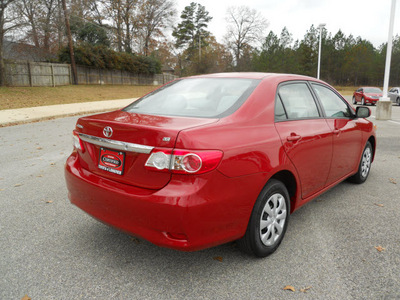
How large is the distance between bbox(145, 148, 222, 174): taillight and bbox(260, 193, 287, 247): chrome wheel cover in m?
0.75

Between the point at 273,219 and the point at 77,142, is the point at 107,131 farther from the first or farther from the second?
the point at 273,219

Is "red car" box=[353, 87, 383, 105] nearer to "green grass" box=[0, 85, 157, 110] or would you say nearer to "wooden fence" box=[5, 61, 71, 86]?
"green grass" box=[0, 85, 157, 110]

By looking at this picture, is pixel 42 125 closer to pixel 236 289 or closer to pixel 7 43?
pixel 236 289

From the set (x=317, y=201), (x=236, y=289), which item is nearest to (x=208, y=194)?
(x=236, y=289)

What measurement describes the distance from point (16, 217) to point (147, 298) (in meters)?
2.21

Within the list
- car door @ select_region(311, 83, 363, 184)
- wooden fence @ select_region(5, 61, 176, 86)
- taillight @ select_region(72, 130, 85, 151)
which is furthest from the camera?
wooden fence @ select_region(5, 61, 176, 86)

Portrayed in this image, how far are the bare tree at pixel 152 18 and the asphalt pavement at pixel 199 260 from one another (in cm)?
4690

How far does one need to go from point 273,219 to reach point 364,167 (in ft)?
9.00

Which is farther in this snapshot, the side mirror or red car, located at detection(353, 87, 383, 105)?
red car, located at detection(353, 87, 383, 105)

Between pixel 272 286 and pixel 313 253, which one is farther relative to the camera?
pixel 313 253

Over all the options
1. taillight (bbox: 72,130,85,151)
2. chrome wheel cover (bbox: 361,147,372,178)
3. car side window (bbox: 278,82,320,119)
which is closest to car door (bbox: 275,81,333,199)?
car side window (bbox: 278,82,320,119)

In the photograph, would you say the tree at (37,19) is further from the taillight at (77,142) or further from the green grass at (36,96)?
the taillight at (77,142)

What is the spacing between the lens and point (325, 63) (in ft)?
214

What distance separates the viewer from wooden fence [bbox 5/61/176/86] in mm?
26369
